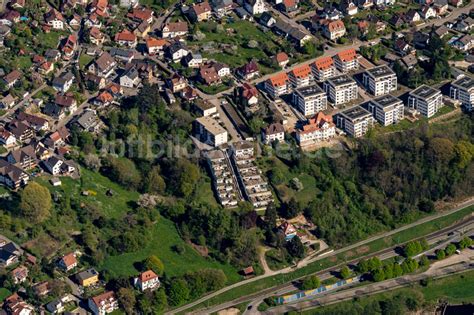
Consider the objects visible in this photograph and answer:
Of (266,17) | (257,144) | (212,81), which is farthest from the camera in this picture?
(266,17)

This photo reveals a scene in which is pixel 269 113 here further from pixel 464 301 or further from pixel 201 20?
pixel 464 301

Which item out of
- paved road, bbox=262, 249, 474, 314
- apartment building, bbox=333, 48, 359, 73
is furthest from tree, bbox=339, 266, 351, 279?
apartment building, bbox=333, 48, 359, 73

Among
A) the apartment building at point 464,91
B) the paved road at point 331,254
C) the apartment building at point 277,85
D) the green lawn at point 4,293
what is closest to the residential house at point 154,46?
the apartment building at point 277,85

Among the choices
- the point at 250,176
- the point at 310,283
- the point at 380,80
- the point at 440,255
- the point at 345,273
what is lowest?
the point at 440,255

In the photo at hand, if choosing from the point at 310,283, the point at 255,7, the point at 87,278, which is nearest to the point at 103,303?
the point at 87,278

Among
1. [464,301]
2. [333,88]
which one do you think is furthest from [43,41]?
[464,301]

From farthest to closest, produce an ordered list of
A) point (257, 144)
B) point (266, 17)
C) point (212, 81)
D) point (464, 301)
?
point (266, 17), point (212, 81), point (257, 144), point (464, 301)

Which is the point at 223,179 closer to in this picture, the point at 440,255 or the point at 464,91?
the point at 440,255
